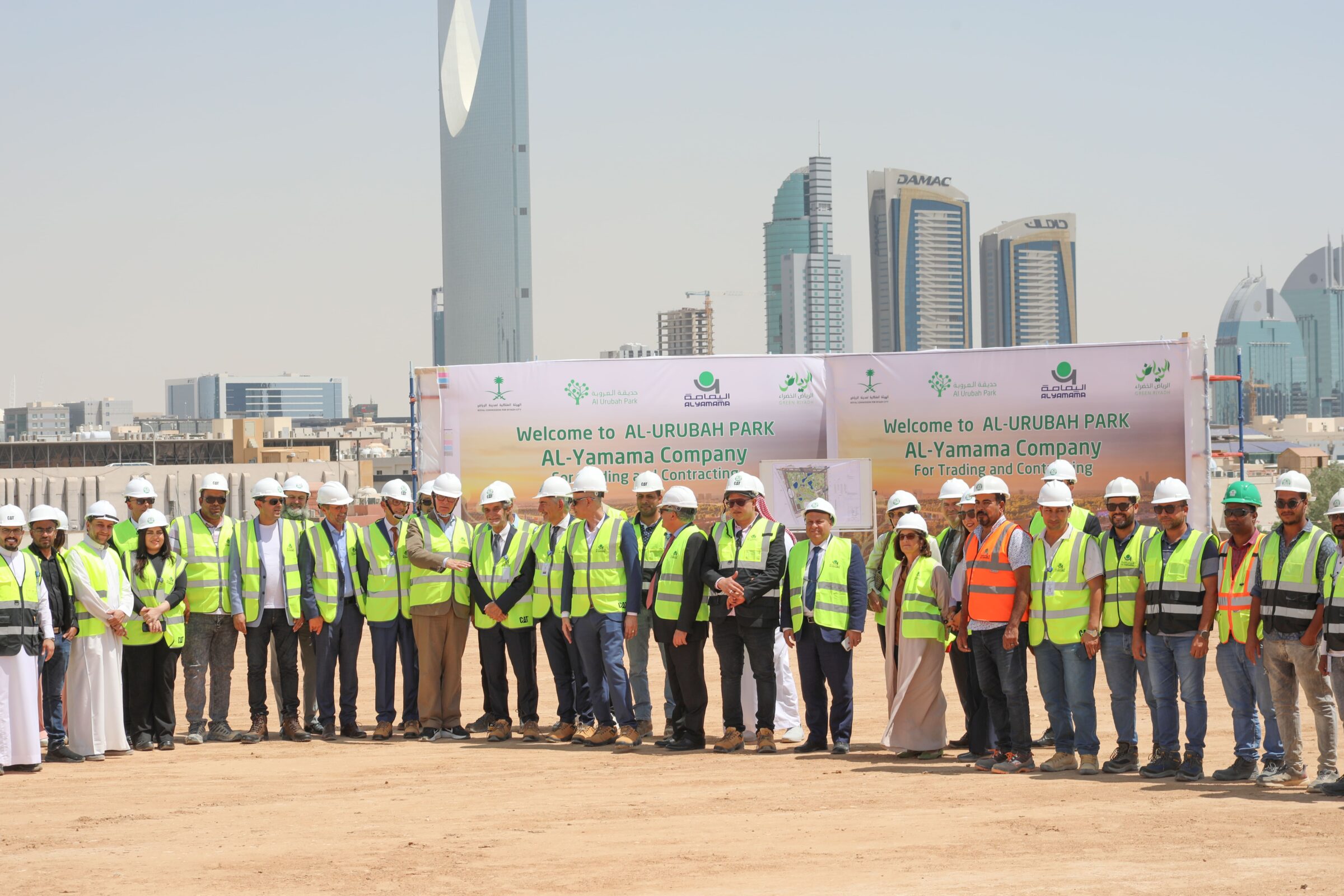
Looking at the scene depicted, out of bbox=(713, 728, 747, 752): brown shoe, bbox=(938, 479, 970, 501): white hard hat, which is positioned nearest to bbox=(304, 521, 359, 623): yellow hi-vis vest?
bbox=(713, 728, 747, 752): brown shoe

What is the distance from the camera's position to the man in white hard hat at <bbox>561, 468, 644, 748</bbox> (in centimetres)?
1076

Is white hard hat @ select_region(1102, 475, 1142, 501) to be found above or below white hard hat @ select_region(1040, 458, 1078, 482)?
below

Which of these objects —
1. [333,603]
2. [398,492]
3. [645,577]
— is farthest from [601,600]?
[333,603]

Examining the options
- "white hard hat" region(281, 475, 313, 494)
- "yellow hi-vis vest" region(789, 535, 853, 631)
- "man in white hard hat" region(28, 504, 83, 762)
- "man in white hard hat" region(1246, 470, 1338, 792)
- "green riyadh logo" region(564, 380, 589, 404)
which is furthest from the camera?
"green riyadh logo" region(564, 380, 589, 404)

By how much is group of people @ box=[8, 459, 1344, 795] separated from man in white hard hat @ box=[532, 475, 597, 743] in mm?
29

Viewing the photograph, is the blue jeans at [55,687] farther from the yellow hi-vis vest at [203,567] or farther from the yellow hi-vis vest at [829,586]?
the yellow hi-vis vest at [829,586]

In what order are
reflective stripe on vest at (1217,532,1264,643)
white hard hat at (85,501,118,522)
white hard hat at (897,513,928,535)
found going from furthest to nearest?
white hard hat at (85,501,118,522) → white hard hat at (897,513,928,535) → reflective stripe on vest at (1217,532,1264,643)

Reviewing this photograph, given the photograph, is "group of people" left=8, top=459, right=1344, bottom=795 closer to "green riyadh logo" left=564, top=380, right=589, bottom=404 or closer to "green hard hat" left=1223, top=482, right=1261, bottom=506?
"green hard hat" left=1223, top=482, right=1261, bottom=506

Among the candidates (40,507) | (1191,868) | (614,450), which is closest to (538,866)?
(1191,868)

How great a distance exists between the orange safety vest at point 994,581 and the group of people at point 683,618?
0.01 m

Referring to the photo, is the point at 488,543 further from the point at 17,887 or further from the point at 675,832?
the point at 17,887

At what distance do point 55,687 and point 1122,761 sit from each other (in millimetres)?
7253

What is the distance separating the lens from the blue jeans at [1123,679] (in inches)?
365

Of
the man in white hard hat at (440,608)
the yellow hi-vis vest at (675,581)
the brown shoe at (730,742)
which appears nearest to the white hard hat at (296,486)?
the man in white hard hat at (440,608)
